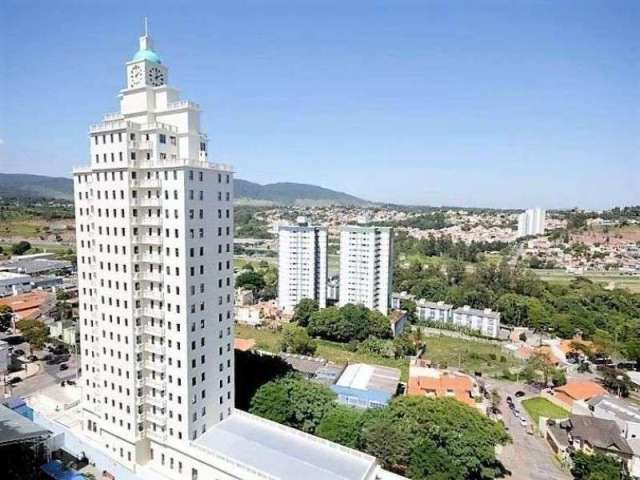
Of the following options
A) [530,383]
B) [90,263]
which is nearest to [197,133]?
[90,263]

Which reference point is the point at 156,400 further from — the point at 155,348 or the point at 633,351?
the point at 633,351

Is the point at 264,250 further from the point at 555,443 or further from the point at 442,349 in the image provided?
the point at 555,443

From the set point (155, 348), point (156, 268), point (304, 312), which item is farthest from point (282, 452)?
point (304, 312)

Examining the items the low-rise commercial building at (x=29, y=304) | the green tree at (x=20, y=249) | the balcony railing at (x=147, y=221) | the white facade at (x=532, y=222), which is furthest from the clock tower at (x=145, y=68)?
the white facade at (x=532, y=222)

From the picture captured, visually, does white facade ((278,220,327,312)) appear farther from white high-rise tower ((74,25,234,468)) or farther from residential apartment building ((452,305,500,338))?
white high-rise tower ((74,25,234,468))

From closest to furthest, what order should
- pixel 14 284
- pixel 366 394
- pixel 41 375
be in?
pixel 366 394
pixel 41 375
pixel 14 284
